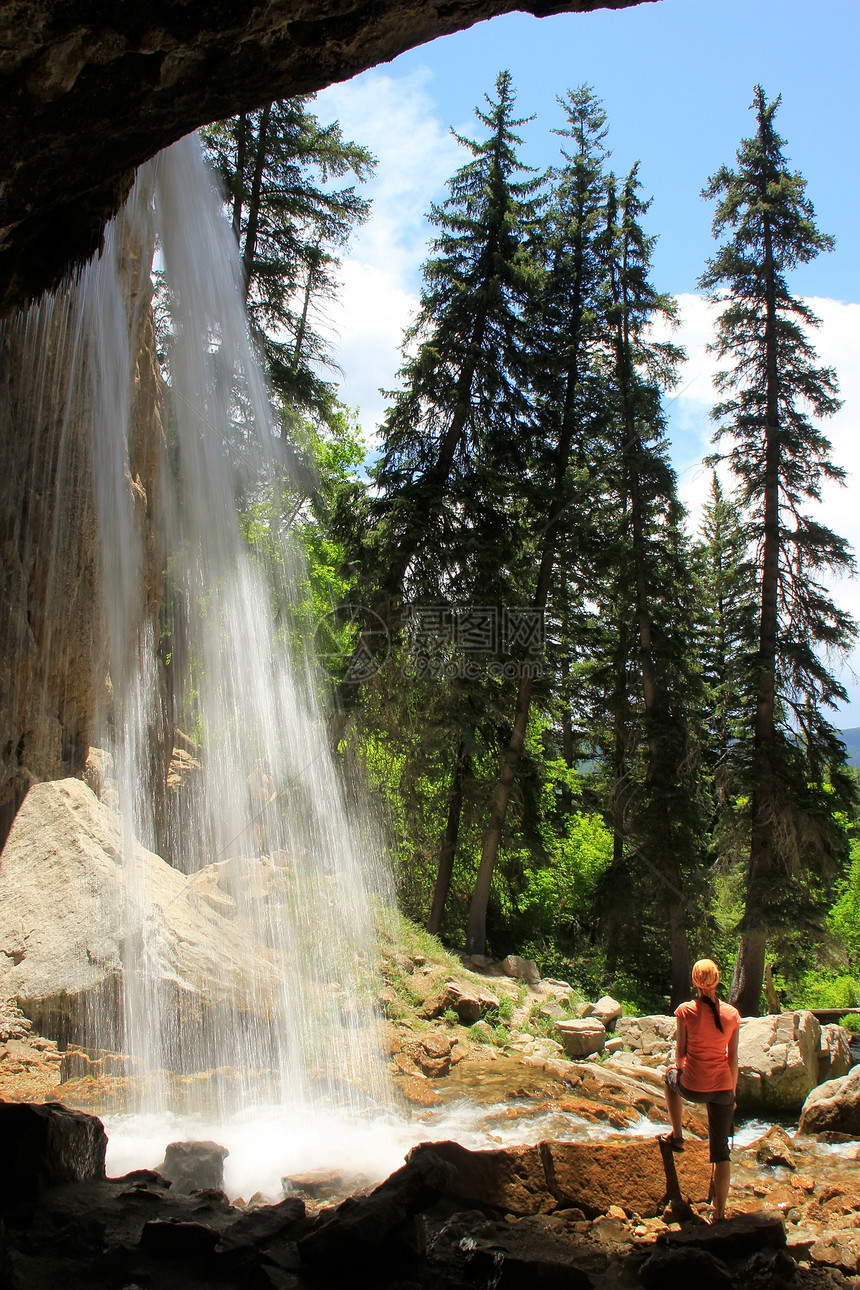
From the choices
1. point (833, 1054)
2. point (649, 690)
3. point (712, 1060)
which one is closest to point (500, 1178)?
point (712, 1060)

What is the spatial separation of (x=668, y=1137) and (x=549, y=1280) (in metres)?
2.36

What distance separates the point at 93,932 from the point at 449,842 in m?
9.95

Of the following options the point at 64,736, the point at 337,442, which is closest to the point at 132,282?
the point at 64,736

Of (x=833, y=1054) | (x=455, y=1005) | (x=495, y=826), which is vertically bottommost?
(x=833, y=1054)

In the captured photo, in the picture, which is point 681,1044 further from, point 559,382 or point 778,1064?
point 559,382

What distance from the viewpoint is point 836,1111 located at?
353 inches

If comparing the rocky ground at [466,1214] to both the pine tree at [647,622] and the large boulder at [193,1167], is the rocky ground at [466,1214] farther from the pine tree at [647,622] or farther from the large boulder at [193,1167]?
the pine tree at [647,622]

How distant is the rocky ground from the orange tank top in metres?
0.70

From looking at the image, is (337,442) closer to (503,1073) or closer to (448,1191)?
(503,1073)

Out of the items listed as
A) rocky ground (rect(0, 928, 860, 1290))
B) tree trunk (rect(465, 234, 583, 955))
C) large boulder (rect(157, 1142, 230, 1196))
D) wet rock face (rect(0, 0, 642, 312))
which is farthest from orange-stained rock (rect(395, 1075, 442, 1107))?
wet rock face (rect(0, 0, 642, 312))

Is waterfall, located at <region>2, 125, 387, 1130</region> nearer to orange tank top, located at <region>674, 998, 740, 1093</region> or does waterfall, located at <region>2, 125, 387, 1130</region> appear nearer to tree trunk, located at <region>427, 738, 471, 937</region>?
tree trunk, located at <region>427, 738, 471, 937</region>

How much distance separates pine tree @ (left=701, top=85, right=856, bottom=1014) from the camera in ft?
46.3

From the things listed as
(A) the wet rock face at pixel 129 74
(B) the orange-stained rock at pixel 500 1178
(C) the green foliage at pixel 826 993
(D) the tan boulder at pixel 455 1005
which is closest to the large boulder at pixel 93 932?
(D) the tan boulder at pixel 455 1005

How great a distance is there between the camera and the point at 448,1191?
17.9 ft
